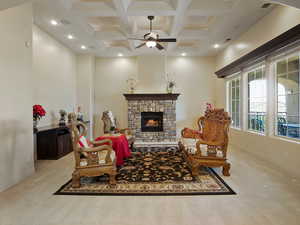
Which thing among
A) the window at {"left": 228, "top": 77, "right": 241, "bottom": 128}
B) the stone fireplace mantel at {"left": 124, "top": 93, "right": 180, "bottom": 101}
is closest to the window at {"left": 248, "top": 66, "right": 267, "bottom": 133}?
the window at {"left": 228, "top": 77, "right": 241, "bottom": 128}

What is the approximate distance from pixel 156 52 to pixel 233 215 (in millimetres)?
5792

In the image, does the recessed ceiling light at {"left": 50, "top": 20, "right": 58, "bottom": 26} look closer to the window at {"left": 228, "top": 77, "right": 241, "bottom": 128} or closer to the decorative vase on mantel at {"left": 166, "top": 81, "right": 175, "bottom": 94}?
the decorative vase on mantel at {"left": 166, "top": 81, "right": 175, "bottom": 94}

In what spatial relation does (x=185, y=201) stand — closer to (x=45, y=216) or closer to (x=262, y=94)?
(x=45, y=216)

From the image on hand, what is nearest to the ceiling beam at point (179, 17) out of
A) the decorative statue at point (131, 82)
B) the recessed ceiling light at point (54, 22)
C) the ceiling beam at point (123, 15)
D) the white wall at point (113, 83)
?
the ceiling beam at point (123, 15)

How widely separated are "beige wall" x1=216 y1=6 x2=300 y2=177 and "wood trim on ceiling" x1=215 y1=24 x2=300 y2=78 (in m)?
0.27

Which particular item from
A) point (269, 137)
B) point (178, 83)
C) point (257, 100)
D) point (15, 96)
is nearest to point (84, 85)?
point (178, 83)

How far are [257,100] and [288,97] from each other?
1.18 metres

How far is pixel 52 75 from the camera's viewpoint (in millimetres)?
5230

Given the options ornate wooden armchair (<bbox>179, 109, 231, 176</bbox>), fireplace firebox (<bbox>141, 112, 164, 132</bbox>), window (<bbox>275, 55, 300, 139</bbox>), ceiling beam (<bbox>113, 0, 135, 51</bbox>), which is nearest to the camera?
ornate wooden armchair (<bbox>179, 109, 231, 176</bbox>)

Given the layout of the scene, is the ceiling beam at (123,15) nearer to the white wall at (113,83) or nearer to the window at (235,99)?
the white wall at (113,83)

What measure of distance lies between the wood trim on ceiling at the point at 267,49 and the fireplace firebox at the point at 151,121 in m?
2.91

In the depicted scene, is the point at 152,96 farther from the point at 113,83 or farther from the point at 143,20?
the point at 143,20

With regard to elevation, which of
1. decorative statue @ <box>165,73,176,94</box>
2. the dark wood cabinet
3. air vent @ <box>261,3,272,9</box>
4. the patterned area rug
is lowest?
the patterned area rug

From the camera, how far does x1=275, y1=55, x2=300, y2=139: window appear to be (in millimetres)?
3383
